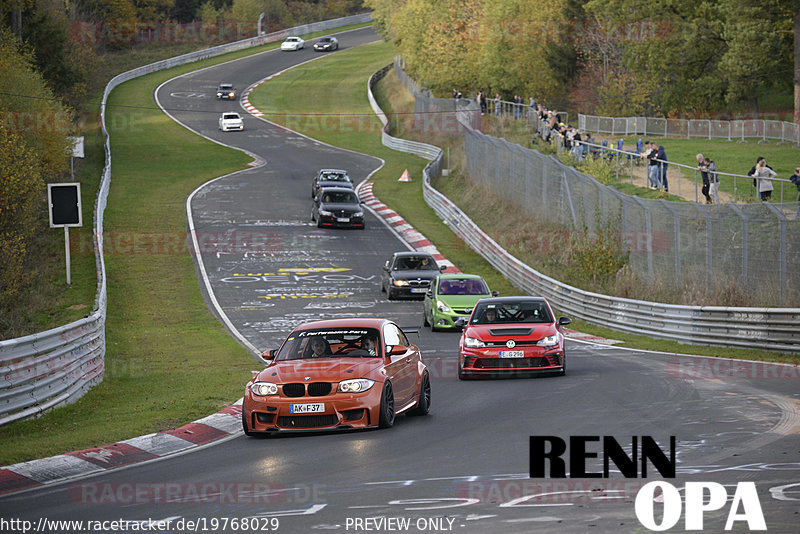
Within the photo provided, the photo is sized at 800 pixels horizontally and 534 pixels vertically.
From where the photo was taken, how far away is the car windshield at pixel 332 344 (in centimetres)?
1391

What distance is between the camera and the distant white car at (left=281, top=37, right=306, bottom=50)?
119 meters

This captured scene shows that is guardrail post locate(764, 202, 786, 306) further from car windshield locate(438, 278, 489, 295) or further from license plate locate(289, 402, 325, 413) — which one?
license plate locate(289, 402, 325, 413)

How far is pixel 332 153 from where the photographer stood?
7150 centimetres

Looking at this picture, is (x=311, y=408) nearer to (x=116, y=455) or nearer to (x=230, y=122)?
(x=116, y=455)

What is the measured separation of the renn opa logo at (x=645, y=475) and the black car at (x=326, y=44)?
111 meters

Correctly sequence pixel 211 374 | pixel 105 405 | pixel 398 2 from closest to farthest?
pixel 105 405, pixel 211 374, pixel 398 2

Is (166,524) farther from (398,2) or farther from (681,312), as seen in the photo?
(398,2)

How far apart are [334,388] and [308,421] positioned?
1.60 ft

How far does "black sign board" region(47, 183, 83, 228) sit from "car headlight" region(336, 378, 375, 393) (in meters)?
18.0

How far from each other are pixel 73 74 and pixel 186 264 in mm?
36338

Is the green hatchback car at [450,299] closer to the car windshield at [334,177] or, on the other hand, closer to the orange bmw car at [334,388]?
the orange bmw car at [334,388]

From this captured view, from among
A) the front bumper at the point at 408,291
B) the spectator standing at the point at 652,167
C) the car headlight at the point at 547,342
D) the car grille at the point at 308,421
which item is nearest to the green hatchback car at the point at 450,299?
the front bumper at the point at 408,291

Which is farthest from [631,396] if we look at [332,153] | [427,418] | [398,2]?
[398,2]

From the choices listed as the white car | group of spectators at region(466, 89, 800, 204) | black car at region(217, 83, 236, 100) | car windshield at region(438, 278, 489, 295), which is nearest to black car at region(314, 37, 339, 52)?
black car at region(217, 83, 236, 100)
